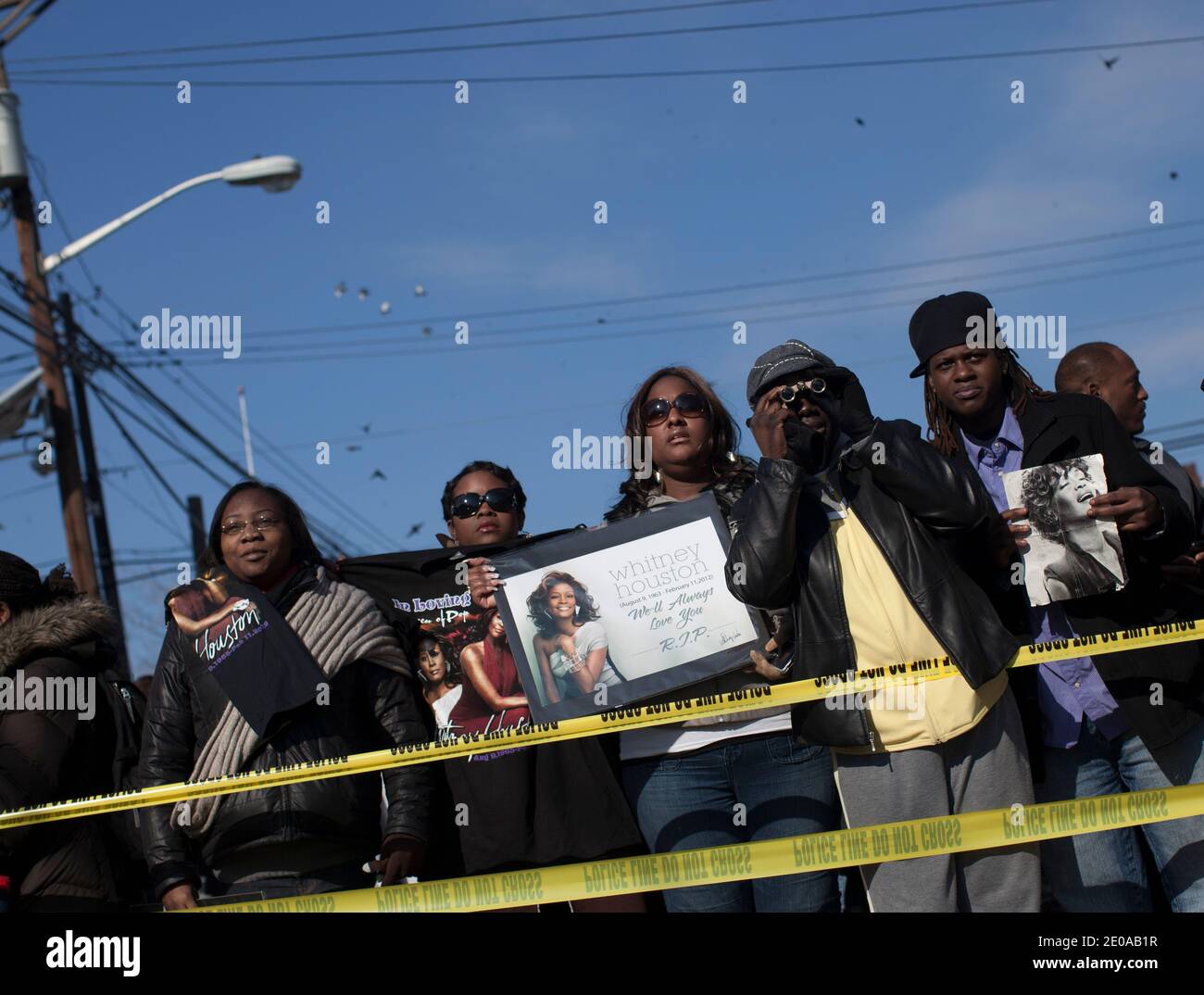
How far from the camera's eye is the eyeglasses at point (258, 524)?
4.54m

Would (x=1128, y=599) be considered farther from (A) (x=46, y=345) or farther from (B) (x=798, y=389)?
(A) (x=46, y=345)

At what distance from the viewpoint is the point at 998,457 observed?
169 inches

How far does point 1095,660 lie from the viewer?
13.4 feet

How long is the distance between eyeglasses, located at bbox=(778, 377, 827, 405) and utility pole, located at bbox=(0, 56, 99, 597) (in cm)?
1001

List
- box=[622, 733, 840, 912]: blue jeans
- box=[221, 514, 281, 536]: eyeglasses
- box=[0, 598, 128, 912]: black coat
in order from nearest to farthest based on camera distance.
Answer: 1. box=[622, 733, 840, 912]: blue jeans
2. box=[0, 598, 128, 912]: black coat
3. box=[221, 514, 281, 536]: eyeglasses

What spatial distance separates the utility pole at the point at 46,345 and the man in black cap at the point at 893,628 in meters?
10.1

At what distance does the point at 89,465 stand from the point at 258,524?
1268 centimetres

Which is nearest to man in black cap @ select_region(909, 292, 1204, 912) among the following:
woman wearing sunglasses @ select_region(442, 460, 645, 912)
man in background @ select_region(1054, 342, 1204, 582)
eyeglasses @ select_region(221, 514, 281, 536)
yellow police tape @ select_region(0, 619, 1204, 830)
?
yellow police tape @ select_region(0, 619, 1204, 830)

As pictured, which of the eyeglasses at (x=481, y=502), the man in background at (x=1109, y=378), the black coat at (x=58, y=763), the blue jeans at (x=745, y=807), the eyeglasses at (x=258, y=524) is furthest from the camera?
the man in background at (x=1109, y=378)

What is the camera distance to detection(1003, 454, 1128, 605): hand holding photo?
3.97m

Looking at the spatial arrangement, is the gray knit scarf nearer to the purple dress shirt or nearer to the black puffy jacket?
the black puffy jacket

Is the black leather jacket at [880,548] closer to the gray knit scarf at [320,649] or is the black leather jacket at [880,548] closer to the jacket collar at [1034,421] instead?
the jacket collar at [1034,421]

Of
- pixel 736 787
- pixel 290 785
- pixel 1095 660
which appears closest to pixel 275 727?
pixel 290 785

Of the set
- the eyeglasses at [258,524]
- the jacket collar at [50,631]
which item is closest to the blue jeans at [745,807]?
the eyeglasses at [258,524]
